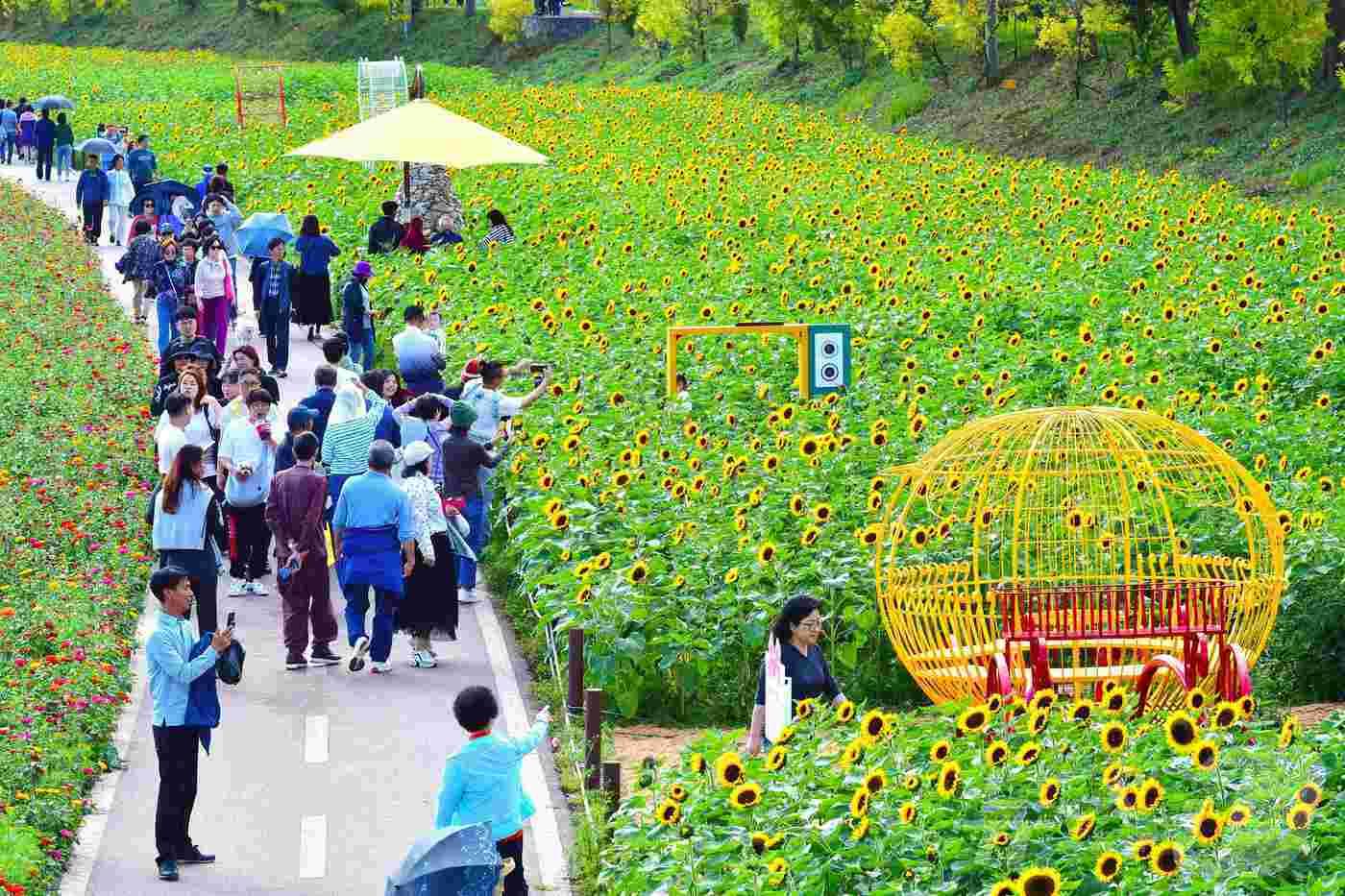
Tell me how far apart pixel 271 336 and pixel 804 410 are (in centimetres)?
684

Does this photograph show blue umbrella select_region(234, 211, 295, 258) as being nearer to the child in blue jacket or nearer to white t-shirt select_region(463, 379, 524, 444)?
white t-shirt select_region(463, 379, 524, 444)

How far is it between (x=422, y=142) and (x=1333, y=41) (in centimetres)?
2183

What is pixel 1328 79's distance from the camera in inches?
1474

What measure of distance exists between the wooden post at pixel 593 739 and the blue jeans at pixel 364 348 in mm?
10232

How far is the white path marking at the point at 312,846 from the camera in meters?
9.27

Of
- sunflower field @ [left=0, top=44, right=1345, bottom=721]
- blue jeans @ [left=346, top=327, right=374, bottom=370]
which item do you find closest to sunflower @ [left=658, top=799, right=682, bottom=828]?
sunflower field @ [left=0, top=44, right=1345, bottom=721]

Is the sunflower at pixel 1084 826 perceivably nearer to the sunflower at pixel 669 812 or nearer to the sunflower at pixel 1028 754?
the sunflower at pixel 1028 754

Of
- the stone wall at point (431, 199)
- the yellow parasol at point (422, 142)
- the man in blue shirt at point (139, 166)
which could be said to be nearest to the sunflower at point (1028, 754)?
the yellow parasol at point (422, 142)

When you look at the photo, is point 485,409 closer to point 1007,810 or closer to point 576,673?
point 576,673

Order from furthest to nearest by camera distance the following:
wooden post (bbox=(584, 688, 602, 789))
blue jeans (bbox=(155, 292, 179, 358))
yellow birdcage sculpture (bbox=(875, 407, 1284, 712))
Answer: blue jeans (bbox=(155, 292, 179, 358)) < yellow birdcage sculpture (bbox=(875, 407, 1284, 712)) < wooden post (bbox=(584, 688, 602, 789))

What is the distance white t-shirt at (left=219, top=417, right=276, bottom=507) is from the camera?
44.5 feet

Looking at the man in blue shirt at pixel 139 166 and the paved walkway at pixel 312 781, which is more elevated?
the man in blue shirt at pixel 139 166

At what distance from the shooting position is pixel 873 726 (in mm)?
8469

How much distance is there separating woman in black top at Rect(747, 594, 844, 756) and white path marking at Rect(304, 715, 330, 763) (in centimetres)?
265
